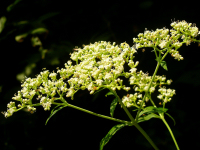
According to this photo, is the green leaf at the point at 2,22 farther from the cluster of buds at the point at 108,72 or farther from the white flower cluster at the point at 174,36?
the white flower cluster at the point at 174,36

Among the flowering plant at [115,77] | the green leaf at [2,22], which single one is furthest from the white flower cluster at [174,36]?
the green leaf at [2,22]

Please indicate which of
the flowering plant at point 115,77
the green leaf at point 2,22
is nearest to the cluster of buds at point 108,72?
the flowering plant at point 115,77

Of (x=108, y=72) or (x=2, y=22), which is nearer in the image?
(x=108, y=72)

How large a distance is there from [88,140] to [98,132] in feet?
0.62

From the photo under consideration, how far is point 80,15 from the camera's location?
3242mm

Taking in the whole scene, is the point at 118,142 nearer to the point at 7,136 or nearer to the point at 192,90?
the point at 192,90

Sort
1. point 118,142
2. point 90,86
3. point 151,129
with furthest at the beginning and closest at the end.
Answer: point 118,142, point 151,129, point 90,86

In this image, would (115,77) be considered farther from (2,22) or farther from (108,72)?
(2,22)

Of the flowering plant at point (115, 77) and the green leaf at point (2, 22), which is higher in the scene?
the green leaf at point (2, 22)

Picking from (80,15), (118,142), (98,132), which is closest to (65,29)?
(80,15)

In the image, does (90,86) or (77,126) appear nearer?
(90,86)

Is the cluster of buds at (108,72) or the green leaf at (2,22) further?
the green leaf at (2,22)

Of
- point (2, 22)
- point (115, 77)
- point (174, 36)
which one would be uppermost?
point (2, 22)

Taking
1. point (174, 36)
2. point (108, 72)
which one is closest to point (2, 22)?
point (108, 72)
